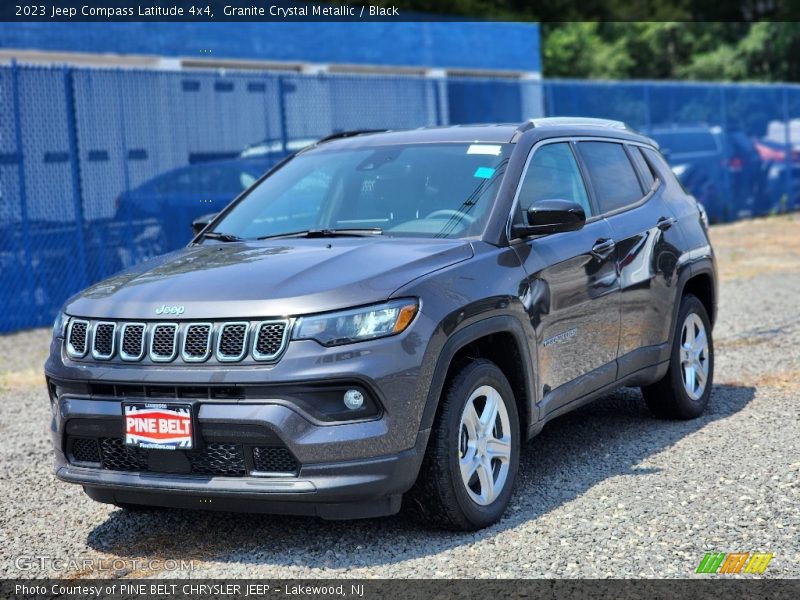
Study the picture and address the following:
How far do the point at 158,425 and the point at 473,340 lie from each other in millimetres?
1361

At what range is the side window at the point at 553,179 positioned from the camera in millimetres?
5648

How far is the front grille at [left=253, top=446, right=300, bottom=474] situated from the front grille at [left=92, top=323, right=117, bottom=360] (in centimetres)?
76

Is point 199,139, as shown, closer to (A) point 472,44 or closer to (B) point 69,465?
(B) point 69,465

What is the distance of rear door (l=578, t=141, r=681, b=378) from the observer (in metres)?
6.23

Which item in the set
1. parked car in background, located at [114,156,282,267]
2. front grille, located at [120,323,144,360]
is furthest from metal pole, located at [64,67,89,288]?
front grille, located at [120,323,144,360]

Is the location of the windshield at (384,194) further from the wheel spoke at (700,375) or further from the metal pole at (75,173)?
the metal pole at (75,173)

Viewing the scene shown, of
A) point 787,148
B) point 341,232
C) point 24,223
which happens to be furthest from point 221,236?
point 787,148

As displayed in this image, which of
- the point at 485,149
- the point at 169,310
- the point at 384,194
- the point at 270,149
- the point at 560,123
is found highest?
the point at 270,149

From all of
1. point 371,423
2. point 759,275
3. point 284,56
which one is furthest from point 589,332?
point 284,56

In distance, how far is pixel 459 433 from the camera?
4691mm

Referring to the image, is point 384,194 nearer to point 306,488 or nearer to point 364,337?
point 364,337

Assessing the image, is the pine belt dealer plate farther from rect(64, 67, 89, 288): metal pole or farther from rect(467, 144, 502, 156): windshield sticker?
rect(64, 67, 89, 288): metal pole

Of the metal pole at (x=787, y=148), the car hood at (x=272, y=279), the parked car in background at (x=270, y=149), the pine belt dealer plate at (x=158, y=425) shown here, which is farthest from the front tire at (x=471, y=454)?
the metal pole at (x=787, y=148)

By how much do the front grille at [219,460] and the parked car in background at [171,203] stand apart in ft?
28.7
